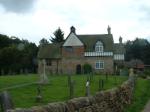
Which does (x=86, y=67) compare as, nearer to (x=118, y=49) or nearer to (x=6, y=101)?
(x=118, y=49)

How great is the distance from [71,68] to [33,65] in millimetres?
16211

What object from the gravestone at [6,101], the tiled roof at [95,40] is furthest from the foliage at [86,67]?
the gravestone at [6,101]

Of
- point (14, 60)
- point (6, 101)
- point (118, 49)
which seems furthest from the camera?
point (14, 60)

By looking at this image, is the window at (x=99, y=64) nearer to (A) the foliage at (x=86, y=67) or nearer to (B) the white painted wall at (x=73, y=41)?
(A) the foliage at (x=86, y=67)

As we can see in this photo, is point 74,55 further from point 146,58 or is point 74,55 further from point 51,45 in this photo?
Answer: point 146,58

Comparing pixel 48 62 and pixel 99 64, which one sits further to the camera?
pixel 48 62

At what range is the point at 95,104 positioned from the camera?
538 inches

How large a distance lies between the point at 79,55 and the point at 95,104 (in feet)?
206

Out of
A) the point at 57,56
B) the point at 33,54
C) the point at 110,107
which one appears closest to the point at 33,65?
the point at 33,54

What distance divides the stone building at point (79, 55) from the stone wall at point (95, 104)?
→ 2095 inches

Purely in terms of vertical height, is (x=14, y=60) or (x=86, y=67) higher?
(x=14, y=60)

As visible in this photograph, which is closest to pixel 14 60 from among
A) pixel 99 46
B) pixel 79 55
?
pixel 79 55

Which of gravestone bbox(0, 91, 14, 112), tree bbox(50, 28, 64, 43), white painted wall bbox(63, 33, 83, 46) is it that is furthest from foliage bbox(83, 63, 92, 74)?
gravestone bbox(0, 91, 14, 112)

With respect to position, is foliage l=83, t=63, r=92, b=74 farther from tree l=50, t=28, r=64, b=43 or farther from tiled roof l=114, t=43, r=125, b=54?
tree l=50, t=28, r=64, b=43
